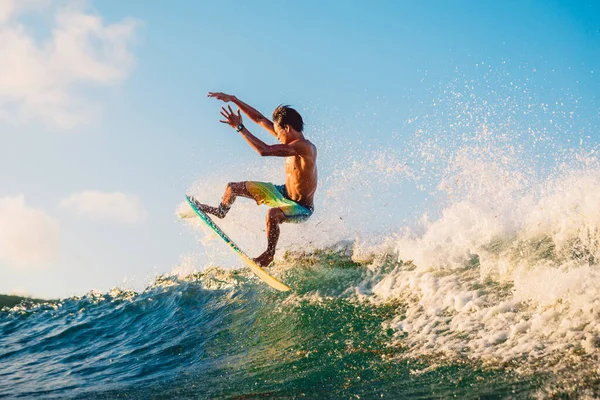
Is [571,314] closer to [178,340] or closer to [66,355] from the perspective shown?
[178,340]

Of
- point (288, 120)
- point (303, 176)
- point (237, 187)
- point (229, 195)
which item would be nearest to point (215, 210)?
point (229, 195)

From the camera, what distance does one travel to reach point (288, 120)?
24.8 feet

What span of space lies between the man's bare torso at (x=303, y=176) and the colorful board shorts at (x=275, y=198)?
0.08m

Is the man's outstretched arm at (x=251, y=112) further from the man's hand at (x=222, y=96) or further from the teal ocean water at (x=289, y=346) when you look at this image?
the teal ocean water at (x=289, y=346)

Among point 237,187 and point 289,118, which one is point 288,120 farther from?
point 237,187

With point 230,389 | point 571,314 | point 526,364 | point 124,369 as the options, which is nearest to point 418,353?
point 526,364

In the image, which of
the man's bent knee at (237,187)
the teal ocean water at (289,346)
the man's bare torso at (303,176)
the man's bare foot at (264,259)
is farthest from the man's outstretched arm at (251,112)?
the teal ocean water at (289,346)

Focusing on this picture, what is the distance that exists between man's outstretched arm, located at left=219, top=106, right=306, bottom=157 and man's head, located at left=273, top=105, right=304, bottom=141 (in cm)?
34

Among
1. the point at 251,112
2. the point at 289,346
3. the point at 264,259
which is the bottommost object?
the point at 289,346

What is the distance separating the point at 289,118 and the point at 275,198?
1.23 m

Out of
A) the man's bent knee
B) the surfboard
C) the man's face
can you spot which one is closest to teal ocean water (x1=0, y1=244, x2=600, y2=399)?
the surfboard

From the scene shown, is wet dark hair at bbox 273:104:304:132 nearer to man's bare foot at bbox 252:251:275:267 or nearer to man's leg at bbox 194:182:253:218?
man's leg at bbox 194:182:253:218

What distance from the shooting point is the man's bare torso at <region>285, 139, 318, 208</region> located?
7574 mm

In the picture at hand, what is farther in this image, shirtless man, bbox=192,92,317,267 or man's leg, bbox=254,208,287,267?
man's leg, bbox=254,208,287,267
